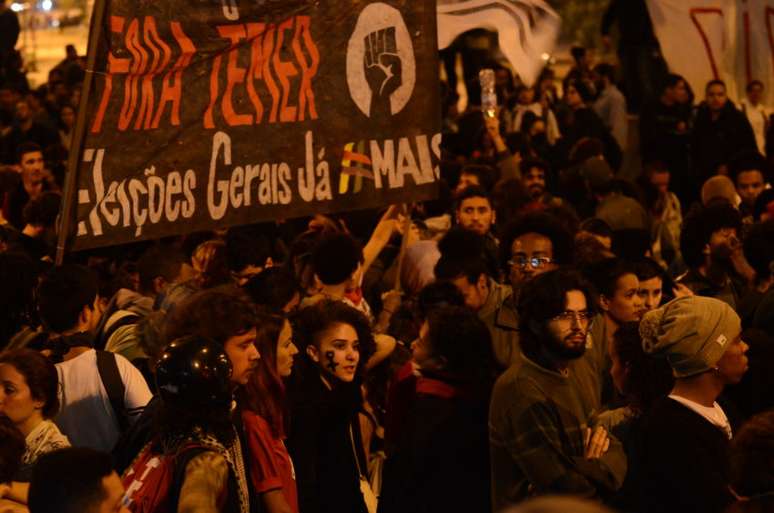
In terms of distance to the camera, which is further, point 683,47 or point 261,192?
point 683,47

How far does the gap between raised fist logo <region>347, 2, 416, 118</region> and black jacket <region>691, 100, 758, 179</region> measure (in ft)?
23.8

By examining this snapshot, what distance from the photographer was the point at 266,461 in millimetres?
5062

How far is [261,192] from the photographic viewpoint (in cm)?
744

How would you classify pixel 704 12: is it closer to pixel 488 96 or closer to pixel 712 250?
pixel 488 96

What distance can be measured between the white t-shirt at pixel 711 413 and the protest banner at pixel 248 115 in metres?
2.69

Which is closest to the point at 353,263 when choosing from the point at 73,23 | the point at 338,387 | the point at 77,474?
the point at 338,387

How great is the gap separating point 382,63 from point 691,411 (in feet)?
11.2

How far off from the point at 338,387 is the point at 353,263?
1.54 m

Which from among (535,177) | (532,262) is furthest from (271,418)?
(535,177)

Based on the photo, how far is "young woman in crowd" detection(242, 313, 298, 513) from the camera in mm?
5035

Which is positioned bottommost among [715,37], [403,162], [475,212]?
[475,212]

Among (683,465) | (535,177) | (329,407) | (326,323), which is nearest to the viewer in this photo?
(683,465)

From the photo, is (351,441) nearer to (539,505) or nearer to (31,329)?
(31,329)

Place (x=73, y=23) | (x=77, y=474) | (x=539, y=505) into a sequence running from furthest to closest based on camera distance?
(x=73, y=23)
(x=77, y=474)
(x=539, y=505)
